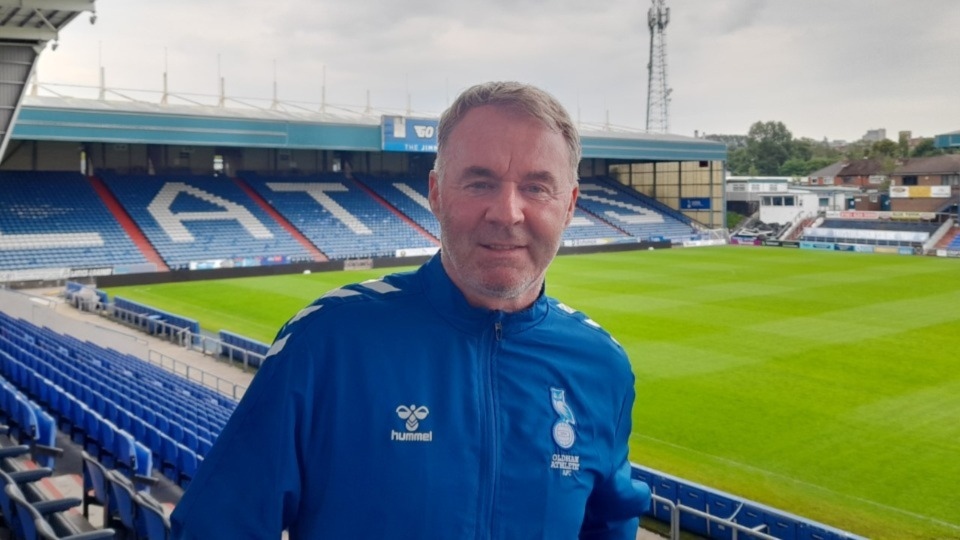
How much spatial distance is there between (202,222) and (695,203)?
31424mm

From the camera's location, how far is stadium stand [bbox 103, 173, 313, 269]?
3456cm

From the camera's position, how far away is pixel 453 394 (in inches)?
65.9

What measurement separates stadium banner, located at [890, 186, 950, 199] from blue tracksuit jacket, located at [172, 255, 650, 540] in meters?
58.7

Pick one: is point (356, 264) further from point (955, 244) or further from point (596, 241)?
point (955, 244)

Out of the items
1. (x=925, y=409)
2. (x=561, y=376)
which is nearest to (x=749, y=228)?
(x=925, y=409)

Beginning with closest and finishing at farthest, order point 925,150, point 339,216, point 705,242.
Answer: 1. point 339,216
2. point 705,242
3. point 925,150

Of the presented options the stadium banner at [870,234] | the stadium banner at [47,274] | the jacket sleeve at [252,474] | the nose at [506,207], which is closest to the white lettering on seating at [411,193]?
the stadium banner at [47,274]

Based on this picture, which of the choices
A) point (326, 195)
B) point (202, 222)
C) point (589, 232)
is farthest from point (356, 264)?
point (589, 232)

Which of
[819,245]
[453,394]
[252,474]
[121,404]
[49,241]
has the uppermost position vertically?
[453,394]

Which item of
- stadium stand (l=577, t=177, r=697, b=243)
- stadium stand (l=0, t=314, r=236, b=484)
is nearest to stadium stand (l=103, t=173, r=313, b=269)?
stadium stand (l=577, t=177, r=697, b=243)

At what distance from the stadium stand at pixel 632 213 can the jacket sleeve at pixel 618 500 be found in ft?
151

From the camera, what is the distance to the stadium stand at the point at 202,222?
34.6m

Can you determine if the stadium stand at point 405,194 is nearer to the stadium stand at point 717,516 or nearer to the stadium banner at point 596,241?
the stadium banner at point 596,241

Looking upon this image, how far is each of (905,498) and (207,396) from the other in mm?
10152
